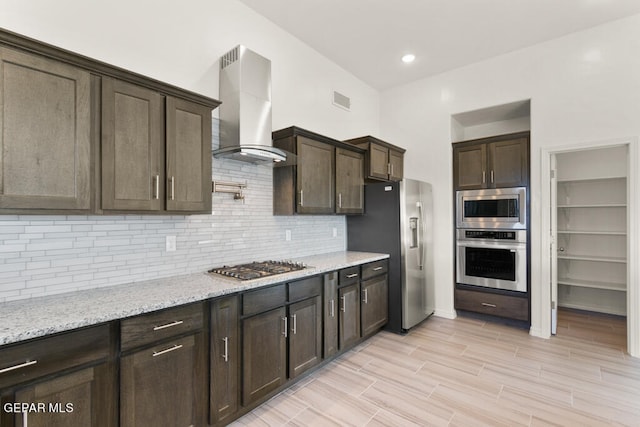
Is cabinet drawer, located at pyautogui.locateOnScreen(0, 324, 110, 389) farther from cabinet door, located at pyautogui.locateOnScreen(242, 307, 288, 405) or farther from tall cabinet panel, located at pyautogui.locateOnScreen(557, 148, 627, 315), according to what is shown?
tall cabinet panel, located at pyautogui.locateOnScreen(557, 148, 627, 315)

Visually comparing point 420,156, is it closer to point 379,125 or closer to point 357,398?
point 379,125

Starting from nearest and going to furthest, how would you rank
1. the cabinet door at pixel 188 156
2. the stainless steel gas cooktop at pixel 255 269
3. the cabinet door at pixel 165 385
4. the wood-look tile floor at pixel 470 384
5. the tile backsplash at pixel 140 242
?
1. the cabinet door at pixel 165 385
2. the tile backsplash at pixel 140 242
3. the cabinet door at pixel 188 156
4. the wood-look tile floor at pixel 470 384
5. the stainless steel gas cooktop at pixel 255 269

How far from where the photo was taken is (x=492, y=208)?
12.7ft

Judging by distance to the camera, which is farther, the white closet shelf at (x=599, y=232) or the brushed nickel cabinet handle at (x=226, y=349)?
the white closet shelf at (x=599, y=232)

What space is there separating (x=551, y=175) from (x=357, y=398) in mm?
3297

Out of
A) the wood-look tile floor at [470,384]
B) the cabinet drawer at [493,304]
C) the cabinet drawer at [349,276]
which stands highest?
the cabinet drawer at [349,276]

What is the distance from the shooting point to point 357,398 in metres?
2.36

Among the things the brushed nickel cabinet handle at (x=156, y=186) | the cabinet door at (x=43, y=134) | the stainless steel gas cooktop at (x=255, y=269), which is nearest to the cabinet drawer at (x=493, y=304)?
the stainless steel gas cooktop at (x=255, y=269)

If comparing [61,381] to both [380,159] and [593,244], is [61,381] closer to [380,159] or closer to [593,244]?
[380,159]

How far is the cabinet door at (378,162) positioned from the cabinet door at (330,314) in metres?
1.62

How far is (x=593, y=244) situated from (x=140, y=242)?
560cm

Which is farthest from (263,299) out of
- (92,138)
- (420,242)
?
(420,242)

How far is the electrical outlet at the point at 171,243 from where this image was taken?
90.6 inches

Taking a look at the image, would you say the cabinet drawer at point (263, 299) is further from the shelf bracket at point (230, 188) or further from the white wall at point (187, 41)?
the white wall at point (187, 41)
